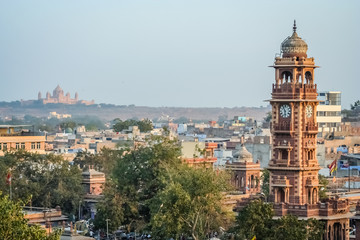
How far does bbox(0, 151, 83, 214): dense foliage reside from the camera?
9040 cm

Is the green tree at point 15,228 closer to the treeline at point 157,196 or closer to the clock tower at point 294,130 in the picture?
the treeline at point 157,196

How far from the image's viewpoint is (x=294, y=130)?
7406 centimetres

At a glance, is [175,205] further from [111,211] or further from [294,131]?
[111,211]

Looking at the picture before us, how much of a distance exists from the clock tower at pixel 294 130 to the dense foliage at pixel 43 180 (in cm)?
1994

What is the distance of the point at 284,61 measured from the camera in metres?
74.5

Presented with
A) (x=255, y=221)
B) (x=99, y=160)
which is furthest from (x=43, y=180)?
(x=255, y=221)

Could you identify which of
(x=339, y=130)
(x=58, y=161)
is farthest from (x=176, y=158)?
(x=339, y=130)

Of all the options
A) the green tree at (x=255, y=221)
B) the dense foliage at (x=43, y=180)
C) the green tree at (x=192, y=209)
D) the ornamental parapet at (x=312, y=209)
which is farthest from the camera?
the dense foliage at (x=43, y=180)

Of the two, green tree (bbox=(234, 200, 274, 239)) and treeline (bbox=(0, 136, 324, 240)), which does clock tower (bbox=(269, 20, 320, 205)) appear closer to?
treeline (bbox=(0, 136, 324, 240))

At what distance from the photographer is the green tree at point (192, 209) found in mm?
71688

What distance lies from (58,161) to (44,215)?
64.1 ft

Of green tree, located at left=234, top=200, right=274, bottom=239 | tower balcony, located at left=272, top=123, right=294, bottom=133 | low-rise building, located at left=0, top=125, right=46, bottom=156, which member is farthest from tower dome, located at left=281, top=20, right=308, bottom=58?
low-rise building, located at left=0, top=125, right=46, bottom=156

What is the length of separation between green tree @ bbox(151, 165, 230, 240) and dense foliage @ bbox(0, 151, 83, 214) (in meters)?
16.5

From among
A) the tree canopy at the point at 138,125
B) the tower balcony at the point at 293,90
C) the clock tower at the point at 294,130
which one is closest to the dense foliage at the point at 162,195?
the clock tower at the point at 294,130
